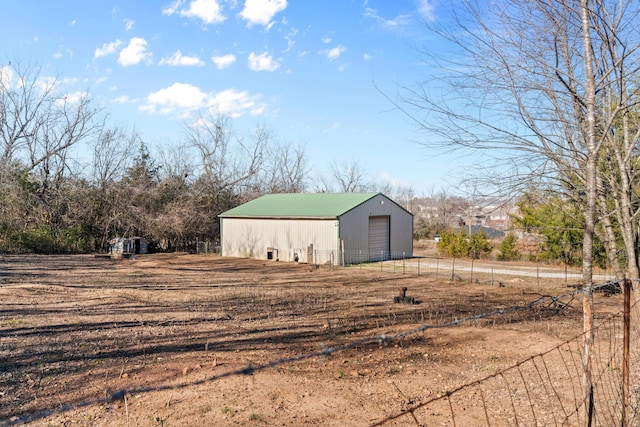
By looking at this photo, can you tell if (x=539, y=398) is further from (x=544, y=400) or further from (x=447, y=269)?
(x=447, y=269)

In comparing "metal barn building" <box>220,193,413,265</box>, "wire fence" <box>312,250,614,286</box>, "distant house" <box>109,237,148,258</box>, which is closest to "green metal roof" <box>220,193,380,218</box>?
"metal barn building" <box>220,193,413,265</box>

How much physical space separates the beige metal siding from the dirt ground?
9.00 m

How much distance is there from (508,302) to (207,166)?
32.3 metres

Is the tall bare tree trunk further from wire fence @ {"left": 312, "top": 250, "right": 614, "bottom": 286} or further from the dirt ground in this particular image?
wire fence @ {"left": 312, "top": 250, "right": 614, "bottom": 286}

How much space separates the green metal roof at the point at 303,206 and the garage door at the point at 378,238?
171cm

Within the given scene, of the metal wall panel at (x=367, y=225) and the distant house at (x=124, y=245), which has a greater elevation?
the metal wall panel at (x=367, y=225)

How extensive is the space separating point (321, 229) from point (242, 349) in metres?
17.5

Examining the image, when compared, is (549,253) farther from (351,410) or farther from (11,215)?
(11,215)

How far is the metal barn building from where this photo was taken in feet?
81.4

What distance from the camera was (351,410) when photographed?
5.29m

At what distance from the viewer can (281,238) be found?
26906 millimetres

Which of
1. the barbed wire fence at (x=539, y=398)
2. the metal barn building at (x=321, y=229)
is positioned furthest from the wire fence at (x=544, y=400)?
the metal barn building at (x=321, y=229)

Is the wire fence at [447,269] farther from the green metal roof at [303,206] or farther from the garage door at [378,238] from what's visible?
the green metal roof at [303,206]

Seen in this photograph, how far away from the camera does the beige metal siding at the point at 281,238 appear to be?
81.3ft
